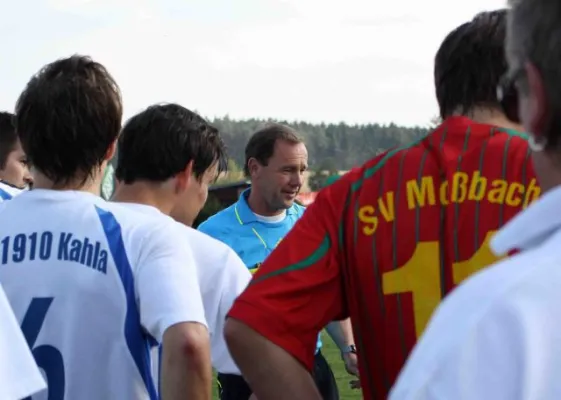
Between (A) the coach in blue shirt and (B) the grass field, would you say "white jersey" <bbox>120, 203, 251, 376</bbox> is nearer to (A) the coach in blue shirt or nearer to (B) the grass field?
(A) the coach in blue shirt

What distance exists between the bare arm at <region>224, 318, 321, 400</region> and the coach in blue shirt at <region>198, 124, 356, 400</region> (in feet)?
10.3

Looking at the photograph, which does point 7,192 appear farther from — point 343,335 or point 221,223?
point 343,335

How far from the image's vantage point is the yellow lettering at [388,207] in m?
2.31

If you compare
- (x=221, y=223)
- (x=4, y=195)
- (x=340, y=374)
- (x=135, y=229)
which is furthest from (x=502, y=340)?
(x=340, y=374)

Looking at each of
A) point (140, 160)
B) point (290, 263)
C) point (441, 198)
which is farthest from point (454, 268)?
point (140, 160)

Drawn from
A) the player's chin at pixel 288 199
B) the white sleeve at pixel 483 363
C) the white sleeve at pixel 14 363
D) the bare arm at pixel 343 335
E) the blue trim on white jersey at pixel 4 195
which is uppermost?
the blue trim on white jersey at pixel 4 195

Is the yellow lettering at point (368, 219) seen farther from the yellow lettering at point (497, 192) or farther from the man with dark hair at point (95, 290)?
the man with dark hair at point (95, 290)

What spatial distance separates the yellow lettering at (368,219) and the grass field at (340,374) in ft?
26.0

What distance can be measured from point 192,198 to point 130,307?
26.5 inches

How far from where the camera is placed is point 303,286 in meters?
2.32

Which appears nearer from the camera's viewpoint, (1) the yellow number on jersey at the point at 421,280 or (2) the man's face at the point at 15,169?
(1) the yellow number on jersey at the point at 421,280

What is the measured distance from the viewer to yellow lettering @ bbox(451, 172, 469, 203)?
7.44ft

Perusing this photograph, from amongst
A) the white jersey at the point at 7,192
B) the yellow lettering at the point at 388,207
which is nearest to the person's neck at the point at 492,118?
the yellow lettering at the point at 388,207

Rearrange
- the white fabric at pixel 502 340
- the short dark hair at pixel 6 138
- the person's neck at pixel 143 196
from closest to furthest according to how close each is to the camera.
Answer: the white fabric at pixel 502 340 → the person's neck at pixel 143 196 → the short dark hair at pixel 6 138
